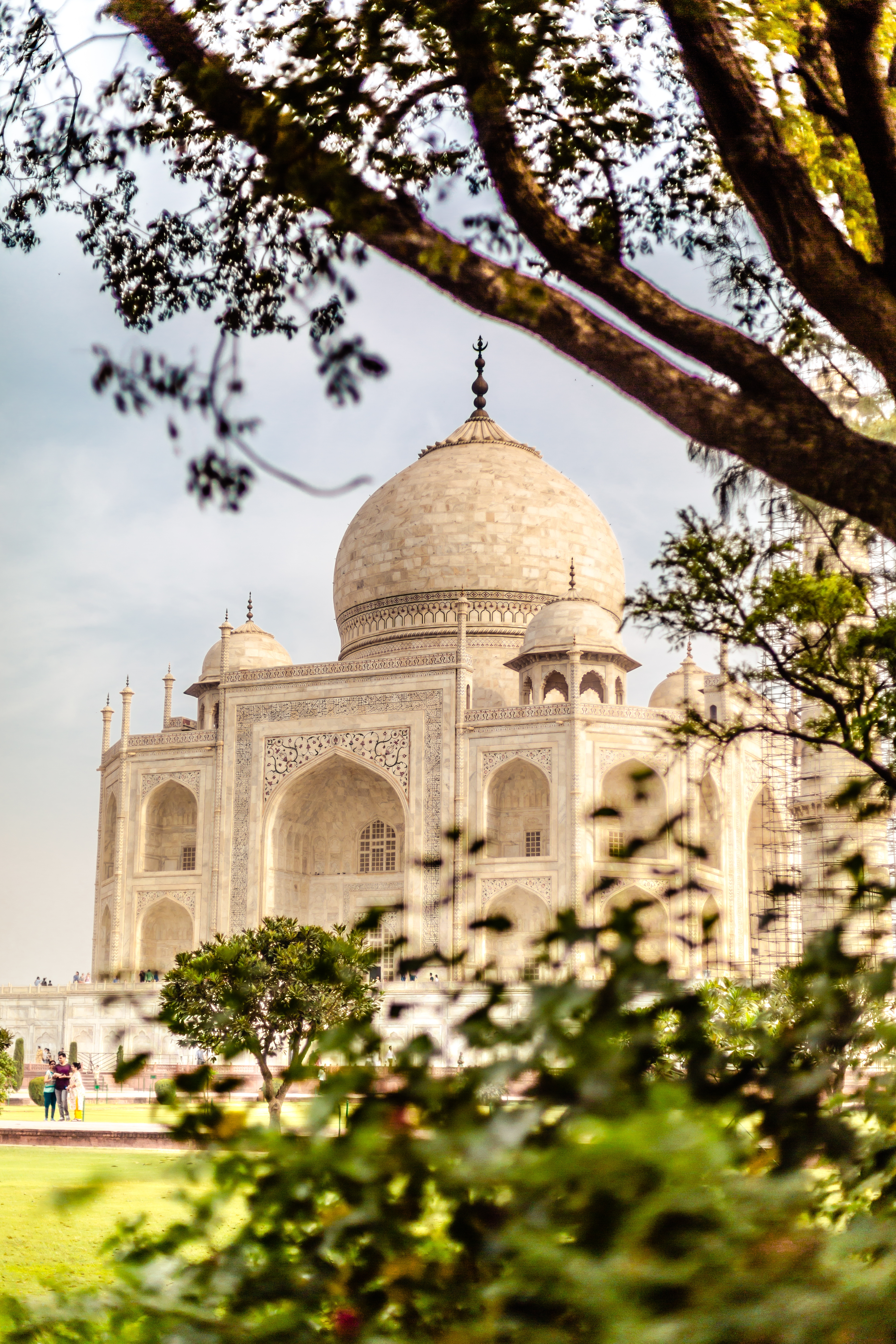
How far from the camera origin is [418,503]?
3014 cm

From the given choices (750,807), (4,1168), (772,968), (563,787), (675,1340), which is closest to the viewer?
(675,1340)

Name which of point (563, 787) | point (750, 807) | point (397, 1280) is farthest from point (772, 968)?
point (397, 1280)

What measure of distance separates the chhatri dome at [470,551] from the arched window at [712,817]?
4349 mm

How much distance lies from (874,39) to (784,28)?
1.99 feet

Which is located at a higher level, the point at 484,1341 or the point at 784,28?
the point at 784,28

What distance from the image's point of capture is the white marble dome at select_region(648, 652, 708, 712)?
2609 centimetres

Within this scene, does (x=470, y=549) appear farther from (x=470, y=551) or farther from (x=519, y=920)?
(x=519, y=920)

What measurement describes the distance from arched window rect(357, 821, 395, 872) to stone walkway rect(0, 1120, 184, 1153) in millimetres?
14751

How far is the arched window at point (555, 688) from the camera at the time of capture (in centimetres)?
2611

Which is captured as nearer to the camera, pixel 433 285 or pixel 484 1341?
pixel 484 1341

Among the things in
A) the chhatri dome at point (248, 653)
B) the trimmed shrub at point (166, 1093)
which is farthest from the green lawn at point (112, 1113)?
the chhatri dome at point (248, 653)

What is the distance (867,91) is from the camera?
334cm

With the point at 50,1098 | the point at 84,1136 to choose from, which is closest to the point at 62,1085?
the point at 50,1098

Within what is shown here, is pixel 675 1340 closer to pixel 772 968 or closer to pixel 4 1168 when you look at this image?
pixel 4 1168
